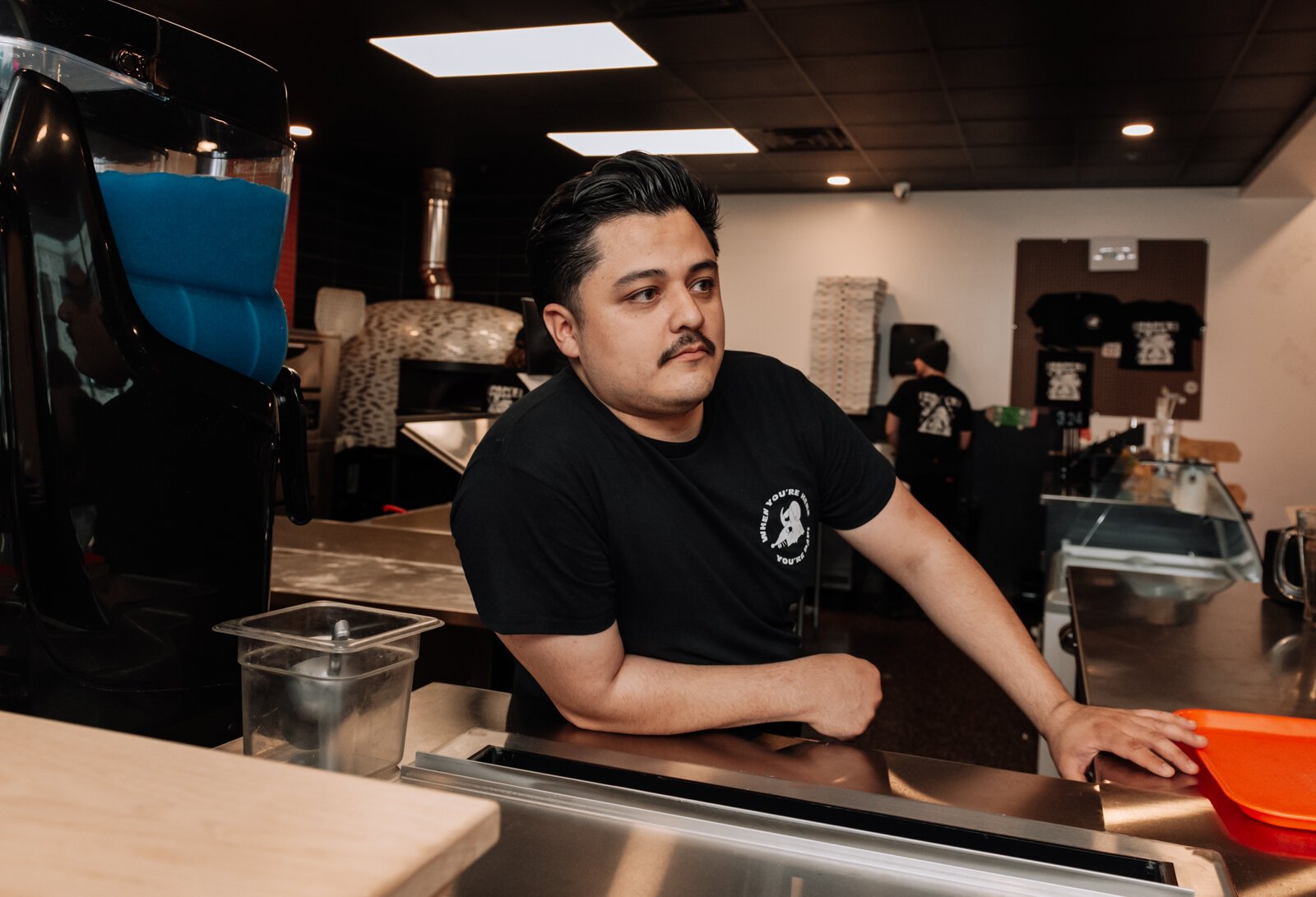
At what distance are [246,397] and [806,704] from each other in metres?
0.72

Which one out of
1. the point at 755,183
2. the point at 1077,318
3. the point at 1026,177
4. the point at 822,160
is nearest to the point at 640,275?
the point at 822,160

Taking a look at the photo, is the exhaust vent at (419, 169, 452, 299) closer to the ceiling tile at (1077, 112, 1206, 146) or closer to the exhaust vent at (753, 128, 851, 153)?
the exhaust vent at (753, 128, 851, 153)

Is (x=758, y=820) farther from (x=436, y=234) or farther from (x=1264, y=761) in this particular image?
(x=436, y=234)

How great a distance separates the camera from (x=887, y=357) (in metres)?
7.49

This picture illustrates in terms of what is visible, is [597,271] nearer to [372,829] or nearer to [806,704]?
[806,704]

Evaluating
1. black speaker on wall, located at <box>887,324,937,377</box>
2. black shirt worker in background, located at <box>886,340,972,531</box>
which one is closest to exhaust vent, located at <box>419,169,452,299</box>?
black speaker on wall, located at <box>887,324,937,377</box>

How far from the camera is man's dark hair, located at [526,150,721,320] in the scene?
4.33ft

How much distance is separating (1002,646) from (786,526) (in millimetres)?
335

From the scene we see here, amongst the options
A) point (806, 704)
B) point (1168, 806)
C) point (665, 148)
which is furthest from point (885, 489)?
point (665, 148)

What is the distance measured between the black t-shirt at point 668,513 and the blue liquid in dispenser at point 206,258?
340 mm

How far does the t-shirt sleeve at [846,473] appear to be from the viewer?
4.98 feet

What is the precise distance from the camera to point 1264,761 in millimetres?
1041

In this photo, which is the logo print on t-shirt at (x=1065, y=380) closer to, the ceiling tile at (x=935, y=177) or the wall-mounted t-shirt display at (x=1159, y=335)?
the wall-mounted t-shirt display at (x=1159, y=335)

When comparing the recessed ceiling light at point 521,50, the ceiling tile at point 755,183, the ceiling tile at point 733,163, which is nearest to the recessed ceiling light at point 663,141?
the ceiling tile at point 733,163
